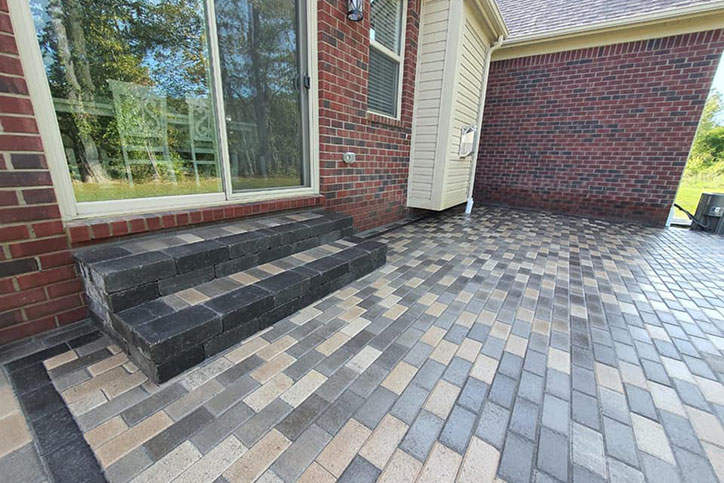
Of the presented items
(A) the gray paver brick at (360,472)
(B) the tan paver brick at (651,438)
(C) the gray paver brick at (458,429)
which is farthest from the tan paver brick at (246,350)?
(B) the tan paver brick at (651,438)

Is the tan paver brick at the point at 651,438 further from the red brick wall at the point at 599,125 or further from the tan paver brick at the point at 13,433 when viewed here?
the red brick wall at the point at 599,125

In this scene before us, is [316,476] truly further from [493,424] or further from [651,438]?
[651,438]

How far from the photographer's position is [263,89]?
2305 millimetres

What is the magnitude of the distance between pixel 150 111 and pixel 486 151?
6.11 meters

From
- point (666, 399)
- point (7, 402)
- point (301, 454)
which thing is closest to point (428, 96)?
point (666, 399)

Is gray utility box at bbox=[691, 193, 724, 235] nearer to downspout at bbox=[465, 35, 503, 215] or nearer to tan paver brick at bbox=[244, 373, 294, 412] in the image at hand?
downspout at bbox=[465, 35, 503, 215]

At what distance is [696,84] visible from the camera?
4.45 metres

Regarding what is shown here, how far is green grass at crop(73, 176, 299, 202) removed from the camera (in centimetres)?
159

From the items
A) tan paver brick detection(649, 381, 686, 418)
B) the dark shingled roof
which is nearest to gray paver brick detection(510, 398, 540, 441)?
tan paver brick detection(649, 381, 686, 418)

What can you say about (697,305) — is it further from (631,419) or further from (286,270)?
(286,270)

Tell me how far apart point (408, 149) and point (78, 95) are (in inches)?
136

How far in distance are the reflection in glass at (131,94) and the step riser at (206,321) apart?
0.85 m

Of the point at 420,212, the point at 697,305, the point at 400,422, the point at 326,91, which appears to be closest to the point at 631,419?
the point at 400,422

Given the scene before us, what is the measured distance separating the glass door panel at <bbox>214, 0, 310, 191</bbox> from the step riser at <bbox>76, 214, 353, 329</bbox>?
1.99 ft
